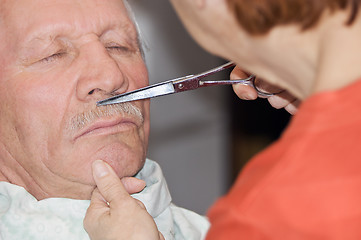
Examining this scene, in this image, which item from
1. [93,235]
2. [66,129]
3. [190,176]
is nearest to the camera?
[93,235]

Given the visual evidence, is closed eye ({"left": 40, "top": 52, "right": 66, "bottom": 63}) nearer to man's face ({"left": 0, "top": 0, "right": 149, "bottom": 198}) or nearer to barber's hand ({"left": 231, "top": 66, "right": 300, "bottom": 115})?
man's face ({"left": 0, "top": 0, "right": 149, "bottom": 198})

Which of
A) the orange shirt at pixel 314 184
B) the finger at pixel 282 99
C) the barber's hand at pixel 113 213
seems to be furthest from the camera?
the finger at pixel 282 99

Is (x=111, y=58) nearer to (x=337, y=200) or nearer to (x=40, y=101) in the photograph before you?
(x=40, y=101)

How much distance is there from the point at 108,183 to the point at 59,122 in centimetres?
19

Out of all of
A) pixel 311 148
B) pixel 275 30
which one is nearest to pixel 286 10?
pixel 275 30

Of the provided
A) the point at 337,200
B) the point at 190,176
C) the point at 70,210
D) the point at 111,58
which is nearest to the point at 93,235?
the point at 70,210

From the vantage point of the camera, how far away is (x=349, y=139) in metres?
0.68

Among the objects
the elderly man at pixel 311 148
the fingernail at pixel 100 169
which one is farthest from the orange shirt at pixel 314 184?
the fingernail at pixel 100 169

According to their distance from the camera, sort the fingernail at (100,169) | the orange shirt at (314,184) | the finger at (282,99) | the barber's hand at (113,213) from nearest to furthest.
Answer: the orange shirt at (314,184), the barber's hand at (113,213), the fingernail at (100,169), the finger at (282,99)

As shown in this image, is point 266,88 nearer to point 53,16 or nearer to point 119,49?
point 119,49

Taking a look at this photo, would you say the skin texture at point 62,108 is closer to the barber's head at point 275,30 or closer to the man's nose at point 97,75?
the man's nose at point 97,75

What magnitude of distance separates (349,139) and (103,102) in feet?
2.43

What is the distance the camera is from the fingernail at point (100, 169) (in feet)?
4.19

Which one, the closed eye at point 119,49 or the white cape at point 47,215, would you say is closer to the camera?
the white cape at point 47,215
